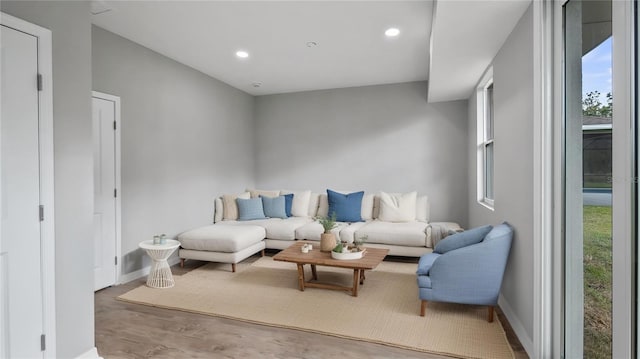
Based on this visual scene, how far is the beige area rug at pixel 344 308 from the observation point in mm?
2617

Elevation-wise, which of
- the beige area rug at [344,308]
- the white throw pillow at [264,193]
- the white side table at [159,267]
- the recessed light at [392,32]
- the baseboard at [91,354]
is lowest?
the beige area rug at [344,308]

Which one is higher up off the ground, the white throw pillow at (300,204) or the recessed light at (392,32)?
the recessed light at (392,32)

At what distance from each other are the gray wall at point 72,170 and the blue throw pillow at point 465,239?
9.65 ft

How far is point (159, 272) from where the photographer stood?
388cm

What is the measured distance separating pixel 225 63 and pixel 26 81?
3.02 m

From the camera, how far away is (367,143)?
20.1 ft

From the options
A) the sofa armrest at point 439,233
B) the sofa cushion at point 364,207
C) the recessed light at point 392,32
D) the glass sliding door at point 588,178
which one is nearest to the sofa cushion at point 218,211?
the sofa cushion at point 364,207

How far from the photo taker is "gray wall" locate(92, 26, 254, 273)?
13.0ft

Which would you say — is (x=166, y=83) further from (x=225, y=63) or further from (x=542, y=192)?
(x=542, y=192)

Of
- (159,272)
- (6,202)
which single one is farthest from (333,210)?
(6,202)

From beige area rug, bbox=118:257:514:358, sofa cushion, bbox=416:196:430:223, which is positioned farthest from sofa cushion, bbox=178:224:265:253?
sofa cushion, bbox=416:196:430:223

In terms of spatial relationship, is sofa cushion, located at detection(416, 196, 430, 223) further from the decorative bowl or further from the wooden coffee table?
the decorative bowl

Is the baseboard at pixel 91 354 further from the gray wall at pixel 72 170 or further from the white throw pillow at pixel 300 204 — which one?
the white throw pillow at pixel 300 204

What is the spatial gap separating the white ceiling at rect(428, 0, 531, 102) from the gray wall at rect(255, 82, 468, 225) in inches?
51.9
